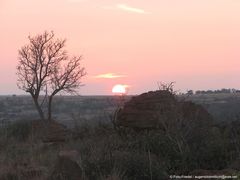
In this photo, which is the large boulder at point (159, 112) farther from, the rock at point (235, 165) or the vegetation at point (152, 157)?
the rock at point (235, 165)

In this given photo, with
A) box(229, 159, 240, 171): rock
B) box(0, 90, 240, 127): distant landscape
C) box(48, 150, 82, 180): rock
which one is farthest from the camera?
box(0, 90, 240, 127): distant landscape

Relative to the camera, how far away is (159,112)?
17719mm

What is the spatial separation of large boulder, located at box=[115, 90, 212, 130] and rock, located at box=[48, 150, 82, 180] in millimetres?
4610

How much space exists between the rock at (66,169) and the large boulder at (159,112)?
4.61 m

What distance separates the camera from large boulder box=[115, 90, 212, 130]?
1630 centimetres

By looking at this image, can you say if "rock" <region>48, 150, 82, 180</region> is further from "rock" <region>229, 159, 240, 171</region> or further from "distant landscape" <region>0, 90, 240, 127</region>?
"distant landscape" <region>0, 90, 240, 127</region>

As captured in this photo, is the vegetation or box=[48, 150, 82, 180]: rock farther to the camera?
the vegetation

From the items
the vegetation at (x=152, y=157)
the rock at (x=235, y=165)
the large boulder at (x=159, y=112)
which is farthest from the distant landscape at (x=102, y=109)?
the rock at (x=235, y=165)

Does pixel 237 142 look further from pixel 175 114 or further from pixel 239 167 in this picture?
pixel 239 167

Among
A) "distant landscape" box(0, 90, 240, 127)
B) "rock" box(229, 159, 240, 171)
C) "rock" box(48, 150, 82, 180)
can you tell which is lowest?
"rock" box(229, 159, 240, 171)

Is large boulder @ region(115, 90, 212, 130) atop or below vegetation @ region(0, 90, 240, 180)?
atop

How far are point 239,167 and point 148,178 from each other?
2.23m

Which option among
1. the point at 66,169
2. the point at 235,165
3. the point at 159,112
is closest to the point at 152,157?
the point at 235,165

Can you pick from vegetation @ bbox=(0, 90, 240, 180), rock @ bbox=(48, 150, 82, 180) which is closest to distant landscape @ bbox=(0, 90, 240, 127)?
vegetation @ bbox=(0, 90, 240, 180)
